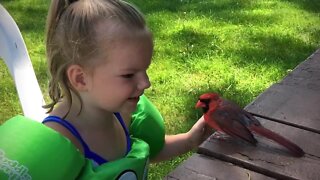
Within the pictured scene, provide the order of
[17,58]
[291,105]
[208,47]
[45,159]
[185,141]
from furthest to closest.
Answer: [208,47]
[17,58]
[185,141]
[291,105]
[45,159]

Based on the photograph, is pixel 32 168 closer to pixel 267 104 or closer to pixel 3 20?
pixel 267 104

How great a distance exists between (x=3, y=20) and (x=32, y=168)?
1134 mm

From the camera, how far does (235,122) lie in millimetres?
1464

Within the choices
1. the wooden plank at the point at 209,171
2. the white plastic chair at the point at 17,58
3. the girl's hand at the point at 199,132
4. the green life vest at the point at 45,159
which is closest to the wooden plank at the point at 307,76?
the girl's hand at the point at 199,132

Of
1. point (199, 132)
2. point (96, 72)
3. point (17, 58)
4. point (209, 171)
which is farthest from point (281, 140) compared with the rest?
point (17, 58)

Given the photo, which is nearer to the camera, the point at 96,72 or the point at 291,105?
the point at 96,72

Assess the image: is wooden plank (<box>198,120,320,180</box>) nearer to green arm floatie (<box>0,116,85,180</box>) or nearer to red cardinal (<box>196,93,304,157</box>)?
red cardinal (<box>196,93,304,157</box>)

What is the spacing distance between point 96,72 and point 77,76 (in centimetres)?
6

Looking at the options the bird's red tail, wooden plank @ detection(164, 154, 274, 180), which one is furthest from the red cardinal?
wooden plank @ detection(164, 154, 274, 180)

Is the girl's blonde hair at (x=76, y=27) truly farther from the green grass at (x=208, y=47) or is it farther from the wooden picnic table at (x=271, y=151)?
the green grass at (x=208, y=47)

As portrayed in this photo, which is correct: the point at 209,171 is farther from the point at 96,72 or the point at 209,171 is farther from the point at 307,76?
the point at 307,76

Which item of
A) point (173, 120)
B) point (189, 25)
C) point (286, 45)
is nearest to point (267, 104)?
point (173, 120)

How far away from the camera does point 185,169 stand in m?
1.36

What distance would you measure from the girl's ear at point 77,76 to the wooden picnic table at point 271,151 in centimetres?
34
